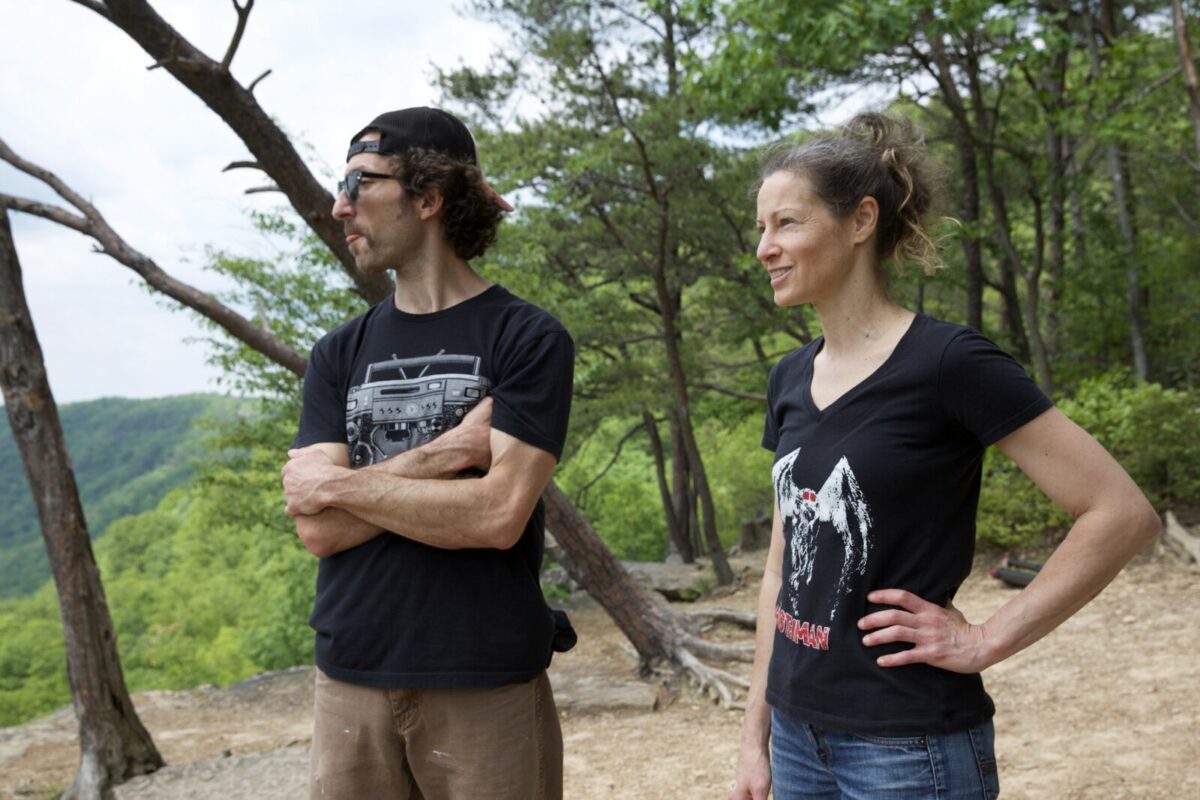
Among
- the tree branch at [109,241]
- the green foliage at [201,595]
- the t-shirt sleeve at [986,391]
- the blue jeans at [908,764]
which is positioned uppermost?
the tree branch at [109,241]

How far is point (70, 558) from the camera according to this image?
543 cm

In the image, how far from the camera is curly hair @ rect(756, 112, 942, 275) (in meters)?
1.70

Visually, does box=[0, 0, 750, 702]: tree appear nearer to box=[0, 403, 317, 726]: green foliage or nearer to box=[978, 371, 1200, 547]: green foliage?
box=[978, 371, 1200, 547]: green foliage

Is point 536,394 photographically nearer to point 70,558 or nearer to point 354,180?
A: point 354,180

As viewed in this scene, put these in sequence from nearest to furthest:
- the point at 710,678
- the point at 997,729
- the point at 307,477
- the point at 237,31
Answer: the point at 307,477
the point at 237,31
the point at 997,729
the point at 710,678

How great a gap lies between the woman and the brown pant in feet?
1.80

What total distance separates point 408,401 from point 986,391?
110cm

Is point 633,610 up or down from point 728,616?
up

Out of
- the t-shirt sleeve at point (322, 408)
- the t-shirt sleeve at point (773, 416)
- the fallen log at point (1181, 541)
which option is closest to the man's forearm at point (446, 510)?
the t-shirt sleeve at point (322, 408)

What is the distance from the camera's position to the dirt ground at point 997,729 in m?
4.59

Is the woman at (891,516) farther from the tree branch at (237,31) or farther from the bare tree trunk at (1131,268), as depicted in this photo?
the bare tree trunk at (1131,268)

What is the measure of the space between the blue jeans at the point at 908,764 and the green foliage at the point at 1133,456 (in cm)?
878

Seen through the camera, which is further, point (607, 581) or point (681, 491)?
point (681, 491)

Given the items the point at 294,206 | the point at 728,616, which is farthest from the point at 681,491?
the point at 294,206
